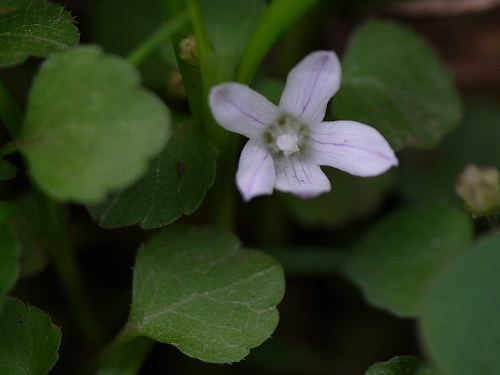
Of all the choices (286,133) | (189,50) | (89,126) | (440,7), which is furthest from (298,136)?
(440,7)

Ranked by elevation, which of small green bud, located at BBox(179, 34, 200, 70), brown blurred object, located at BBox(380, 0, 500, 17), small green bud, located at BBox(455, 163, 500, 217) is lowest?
brown blurred object, located at BBox(380, 0, 500, 17)

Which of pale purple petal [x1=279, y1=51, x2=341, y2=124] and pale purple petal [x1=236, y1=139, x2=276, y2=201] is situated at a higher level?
pale purple petal [x1=279, y1=51, x2=341, y2=124]

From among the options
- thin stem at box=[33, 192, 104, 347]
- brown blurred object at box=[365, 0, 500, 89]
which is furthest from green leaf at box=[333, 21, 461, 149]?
thin stem at box=[33, 192, 104, 347]

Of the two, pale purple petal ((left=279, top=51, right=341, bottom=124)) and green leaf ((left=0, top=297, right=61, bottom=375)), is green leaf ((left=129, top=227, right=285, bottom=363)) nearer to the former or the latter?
green leaf ((left=0, top=297, right=61, bottom=375))

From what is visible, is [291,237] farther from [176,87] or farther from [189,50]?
[189,50]

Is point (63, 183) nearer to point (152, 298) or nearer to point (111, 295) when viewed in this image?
point (152, 298)

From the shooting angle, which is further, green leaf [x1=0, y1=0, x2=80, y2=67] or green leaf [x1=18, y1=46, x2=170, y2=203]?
green leaf [x1=0, y1=0, x2=80, y2=67]

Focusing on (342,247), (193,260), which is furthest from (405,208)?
(193,260)
